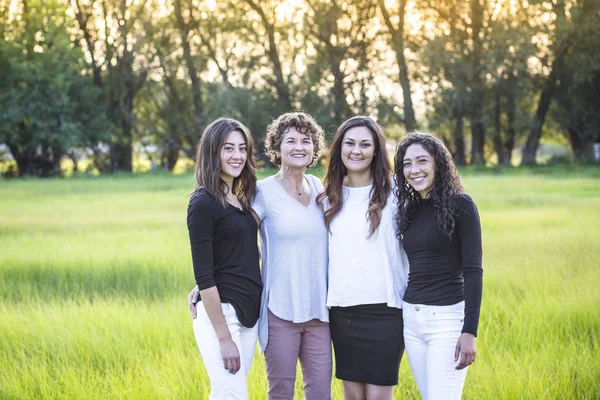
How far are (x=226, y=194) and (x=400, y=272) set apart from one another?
0.99 m

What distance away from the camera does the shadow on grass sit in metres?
7.65

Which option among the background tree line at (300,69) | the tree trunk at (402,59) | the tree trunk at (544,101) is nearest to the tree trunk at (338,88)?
the background tree line at (300,69)

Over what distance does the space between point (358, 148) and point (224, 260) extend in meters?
0.95

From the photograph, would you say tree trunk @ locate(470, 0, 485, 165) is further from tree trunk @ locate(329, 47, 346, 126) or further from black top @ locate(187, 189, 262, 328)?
black top @ locate(187, 189, 262, 328)

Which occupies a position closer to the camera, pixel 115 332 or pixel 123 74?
pixel 115 332

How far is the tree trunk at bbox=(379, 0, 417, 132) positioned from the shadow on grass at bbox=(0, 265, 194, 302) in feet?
69.3

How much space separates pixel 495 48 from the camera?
26.2m

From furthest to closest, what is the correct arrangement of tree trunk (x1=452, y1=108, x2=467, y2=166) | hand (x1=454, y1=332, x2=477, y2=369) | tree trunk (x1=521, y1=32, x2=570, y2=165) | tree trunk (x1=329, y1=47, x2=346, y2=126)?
tree trunk (x1=329, y1=47, x2=346, y2=126)
tree trunk (x1=452, y1=108, x2=467, y2=166)
tree trunk (x1=521, y1=32, x2=570, y2=165)
hand (x1=454, y1=332, x2=477, y2=369)

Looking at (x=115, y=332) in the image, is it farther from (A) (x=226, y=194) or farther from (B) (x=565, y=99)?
(B) (x=565, y=99)

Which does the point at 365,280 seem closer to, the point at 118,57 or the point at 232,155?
the point at 232,155

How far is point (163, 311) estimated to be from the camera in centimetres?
655

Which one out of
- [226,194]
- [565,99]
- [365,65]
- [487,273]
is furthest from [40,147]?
[226,194]

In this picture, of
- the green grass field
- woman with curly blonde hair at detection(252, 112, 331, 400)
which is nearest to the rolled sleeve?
woman with curly blonde hair at detection(252, 112, 331, 400)

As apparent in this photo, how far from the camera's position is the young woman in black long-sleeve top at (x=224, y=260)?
3.46 metres
